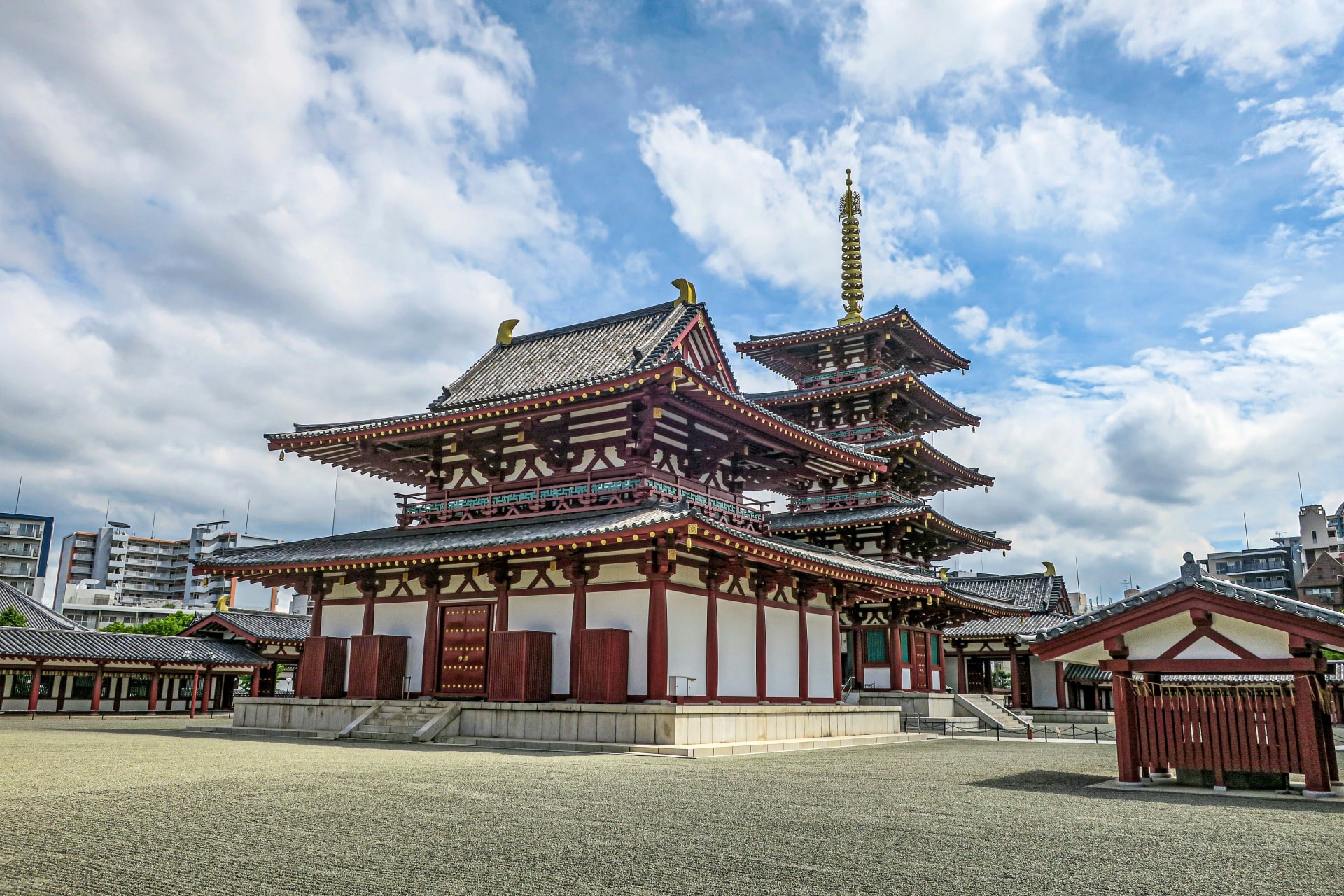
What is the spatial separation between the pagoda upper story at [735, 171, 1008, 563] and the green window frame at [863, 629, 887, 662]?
3.69 metres

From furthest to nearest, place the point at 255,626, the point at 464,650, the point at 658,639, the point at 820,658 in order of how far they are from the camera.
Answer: the point at 255,626
the point at 820,658
the point at 464,650
the point at 658,639

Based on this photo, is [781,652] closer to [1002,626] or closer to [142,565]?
[1002,626]

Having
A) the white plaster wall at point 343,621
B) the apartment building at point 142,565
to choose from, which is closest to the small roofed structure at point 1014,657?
the white plaster wall at point 343,621

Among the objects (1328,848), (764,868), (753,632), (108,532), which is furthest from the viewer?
(108,532)

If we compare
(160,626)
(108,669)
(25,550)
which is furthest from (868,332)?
(25,550)

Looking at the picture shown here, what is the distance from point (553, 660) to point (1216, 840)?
55.5ft

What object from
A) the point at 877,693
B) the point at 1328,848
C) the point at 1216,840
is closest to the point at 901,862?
the point at 1216,840

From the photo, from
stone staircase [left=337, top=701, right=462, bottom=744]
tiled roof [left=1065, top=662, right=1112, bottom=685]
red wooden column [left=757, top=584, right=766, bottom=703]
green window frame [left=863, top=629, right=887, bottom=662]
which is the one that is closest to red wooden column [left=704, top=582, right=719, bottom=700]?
red wooden column [left=757, top=584, right=766, bottom=703]

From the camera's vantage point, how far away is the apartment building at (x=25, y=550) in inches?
4215

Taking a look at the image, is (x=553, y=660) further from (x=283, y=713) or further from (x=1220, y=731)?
(x=1220, y=731)

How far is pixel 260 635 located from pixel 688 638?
3409cm

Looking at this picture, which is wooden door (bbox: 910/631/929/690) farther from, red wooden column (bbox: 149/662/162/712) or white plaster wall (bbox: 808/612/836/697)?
red wooden column (bbox: 149/662/162/712)

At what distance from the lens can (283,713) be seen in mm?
26812

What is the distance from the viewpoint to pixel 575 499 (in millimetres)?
25688
